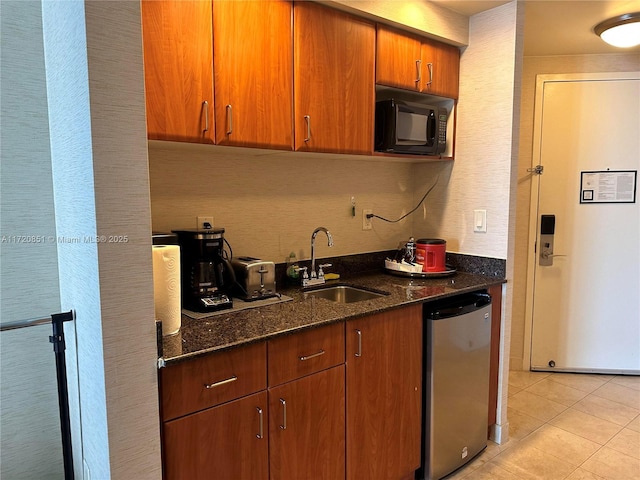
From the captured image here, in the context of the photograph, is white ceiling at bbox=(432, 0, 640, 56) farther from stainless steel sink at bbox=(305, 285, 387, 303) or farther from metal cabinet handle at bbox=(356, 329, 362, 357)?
metal cabinet handle at bbox=(356, 329, 362, 357)

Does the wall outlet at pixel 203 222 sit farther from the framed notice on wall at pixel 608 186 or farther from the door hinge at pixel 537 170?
the framed notice on wall at pixel 608 186

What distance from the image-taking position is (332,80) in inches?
80.7

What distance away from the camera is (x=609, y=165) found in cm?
319

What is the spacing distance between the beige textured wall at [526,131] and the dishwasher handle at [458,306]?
1257mm

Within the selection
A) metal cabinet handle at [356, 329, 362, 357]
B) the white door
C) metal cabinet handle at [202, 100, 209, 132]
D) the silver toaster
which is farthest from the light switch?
metal cabinet handle at [202, 100, 209, 132]

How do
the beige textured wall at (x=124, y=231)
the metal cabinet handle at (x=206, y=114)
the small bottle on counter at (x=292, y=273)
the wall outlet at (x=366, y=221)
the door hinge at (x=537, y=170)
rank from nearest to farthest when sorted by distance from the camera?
the beige textured wall at (x=124, y=231), the metal cabinet handle at (x=206, y=114), the small bottle on counter at (x=292, y=273), the wall outlet at (x=366, y=221), the door hinge at (x=537, y=170)

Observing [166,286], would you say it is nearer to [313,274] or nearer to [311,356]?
[311,356]

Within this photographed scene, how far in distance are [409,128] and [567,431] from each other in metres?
2.01

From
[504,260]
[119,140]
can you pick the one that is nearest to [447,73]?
[504,260]

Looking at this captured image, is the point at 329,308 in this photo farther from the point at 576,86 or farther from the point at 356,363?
the point at 576,86

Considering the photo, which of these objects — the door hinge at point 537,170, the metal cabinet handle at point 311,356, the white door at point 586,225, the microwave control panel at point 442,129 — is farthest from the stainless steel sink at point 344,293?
the door hinge at point 537,170

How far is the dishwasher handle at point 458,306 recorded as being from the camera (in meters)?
2.07

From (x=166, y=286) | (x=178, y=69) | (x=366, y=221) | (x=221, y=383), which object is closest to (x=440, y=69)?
(x=366, y=221)

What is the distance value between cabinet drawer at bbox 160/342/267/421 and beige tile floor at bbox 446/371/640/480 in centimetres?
134
